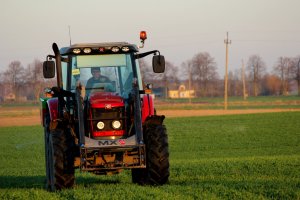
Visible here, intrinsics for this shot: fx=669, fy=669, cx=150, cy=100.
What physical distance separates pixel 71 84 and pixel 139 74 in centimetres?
133

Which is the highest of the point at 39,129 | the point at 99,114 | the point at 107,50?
the point at 107,50

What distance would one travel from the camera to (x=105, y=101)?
1210 cm

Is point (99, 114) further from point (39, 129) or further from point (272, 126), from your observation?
point (39, 129)

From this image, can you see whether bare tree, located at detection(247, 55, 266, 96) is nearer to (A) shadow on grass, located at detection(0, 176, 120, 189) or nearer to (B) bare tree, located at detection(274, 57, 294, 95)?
(B) bare tree, located at detection(274, 57, 294, 95)

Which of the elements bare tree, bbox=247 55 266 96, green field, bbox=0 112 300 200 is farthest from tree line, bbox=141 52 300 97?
green field, bbox=0 112 300 200

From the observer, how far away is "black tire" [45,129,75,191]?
39.3 ft

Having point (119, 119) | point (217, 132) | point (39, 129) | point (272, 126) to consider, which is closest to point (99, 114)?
point (119, 119)

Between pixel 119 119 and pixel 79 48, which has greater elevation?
pixel 79 48

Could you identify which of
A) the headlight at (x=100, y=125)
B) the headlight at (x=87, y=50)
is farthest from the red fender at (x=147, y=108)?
the headlight at (x=87, y=50)

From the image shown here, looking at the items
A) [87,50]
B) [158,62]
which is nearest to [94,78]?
[87,50]

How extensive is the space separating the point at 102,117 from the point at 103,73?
1091mm

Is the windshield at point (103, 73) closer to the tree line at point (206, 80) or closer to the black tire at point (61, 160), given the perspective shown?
the black tire at point (61, 160)

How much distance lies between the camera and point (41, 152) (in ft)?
105

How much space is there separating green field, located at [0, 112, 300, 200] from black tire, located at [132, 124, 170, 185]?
1.00 ft
